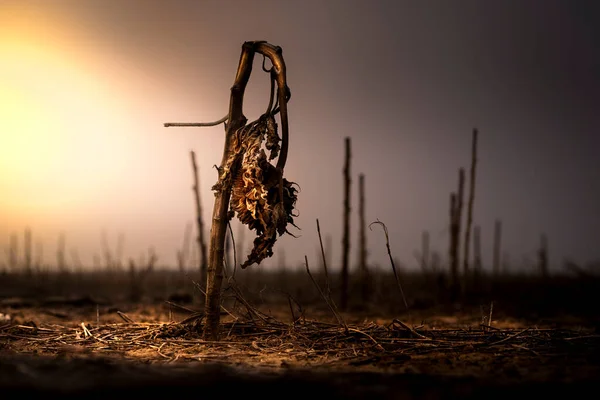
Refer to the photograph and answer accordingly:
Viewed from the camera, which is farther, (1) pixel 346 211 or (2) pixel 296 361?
(1) pixel 346 211

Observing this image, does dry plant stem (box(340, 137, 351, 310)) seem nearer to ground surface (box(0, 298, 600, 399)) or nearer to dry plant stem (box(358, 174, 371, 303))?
dry plant stem (box(358, 174, 371, 303))

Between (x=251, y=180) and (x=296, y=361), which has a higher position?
(x=251, y=180)

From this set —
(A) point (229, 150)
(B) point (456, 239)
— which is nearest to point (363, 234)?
(B) point (456, 239)

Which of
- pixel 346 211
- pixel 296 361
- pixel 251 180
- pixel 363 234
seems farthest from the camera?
pixel 363 234

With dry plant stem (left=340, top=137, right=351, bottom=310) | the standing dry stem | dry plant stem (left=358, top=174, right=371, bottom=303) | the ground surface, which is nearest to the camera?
the ground surface

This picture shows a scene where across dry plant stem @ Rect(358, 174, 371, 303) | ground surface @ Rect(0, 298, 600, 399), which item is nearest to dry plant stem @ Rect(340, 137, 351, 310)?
dry plant stem @ Rect(358, 174, 371, 303)

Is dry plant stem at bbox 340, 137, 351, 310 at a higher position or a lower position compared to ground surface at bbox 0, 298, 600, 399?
higher

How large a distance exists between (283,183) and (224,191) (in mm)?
686

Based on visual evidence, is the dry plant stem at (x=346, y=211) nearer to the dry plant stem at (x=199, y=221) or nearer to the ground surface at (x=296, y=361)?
the dry plant stem at (x=199, y=221)

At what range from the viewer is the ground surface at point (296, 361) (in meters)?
3.56

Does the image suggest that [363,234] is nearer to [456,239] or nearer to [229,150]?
[456,239]

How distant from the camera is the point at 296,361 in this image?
17.1 feet

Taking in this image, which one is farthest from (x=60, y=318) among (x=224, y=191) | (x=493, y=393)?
(x=493, y=393)

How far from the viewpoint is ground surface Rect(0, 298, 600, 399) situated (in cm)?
356
